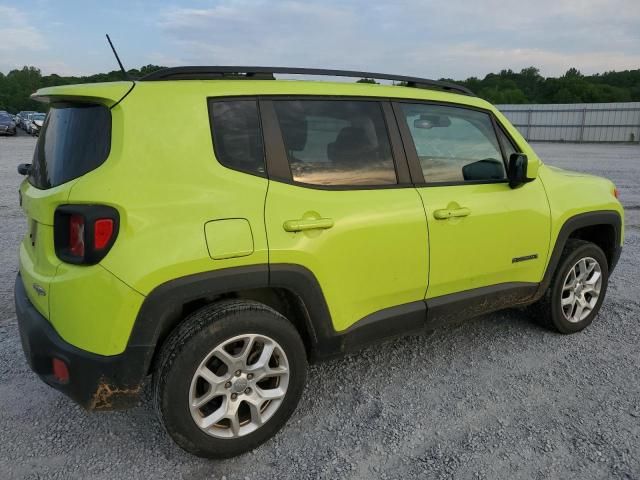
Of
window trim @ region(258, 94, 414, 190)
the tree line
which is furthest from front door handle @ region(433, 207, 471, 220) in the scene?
the tree line

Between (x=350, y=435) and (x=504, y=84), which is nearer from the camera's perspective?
(x=350, y=435)

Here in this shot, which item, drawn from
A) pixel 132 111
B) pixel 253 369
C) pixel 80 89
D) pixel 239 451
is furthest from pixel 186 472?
pixel 80 89

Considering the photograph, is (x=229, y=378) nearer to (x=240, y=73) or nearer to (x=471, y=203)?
(x=240, y=73)

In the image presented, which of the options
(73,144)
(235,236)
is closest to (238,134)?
(235,236)

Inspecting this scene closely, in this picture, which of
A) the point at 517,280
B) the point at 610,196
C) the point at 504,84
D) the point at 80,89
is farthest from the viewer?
the point at 504,84

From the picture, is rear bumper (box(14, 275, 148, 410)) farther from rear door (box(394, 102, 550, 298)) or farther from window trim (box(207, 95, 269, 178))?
rear door (box(394, 102, 550, 298))

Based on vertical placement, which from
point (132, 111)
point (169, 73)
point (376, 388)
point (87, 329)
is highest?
point (169, 73)

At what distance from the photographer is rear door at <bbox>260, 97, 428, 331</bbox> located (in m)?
2.52

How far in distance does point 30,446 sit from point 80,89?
5.75 feet

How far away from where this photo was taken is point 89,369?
2213mm

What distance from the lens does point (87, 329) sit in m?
2.19

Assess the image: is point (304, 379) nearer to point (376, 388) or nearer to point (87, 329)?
point (376, 388)

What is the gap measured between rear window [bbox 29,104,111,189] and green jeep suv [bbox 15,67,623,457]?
11 mm

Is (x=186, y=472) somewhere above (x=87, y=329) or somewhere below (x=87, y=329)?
below
